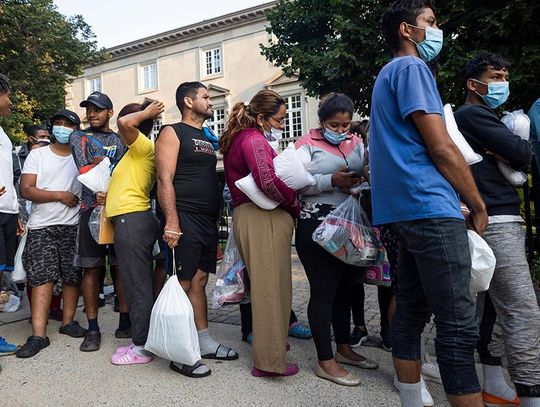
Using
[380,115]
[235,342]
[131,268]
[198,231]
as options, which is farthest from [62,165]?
[380,115]

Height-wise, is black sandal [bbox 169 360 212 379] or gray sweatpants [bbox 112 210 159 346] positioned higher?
gray sweatpants [bbox 112 210 159 346]

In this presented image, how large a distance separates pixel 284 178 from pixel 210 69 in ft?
91.7

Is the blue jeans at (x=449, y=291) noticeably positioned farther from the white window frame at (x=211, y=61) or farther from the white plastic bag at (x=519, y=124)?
the white window frame at (x=211, y=61)

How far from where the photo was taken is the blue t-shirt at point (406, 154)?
1.95 m

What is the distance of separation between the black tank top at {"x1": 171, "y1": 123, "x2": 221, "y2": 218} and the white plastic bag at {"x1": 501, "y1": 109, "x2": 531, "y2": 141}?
77.5 inches

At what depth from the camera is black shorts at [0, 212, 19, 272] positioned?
350cm

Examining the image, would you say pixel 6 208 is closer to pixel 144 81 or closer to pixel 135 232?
pixel 135 232

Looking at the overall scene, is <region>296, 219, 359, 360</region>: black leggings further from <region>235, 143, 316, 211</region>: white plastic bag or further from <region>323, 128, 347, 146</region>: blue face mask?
<region>323, 128, 347, 146</region>: blue face mask

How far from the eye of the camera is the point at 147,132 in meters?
3.81

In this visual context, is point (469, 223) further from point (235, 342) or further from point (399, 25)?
point (235, 342)

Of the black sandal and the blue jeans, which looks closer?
the blue jeans

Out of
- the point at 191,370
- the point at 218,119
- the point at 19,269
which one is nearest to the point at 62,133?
the point at 19,269

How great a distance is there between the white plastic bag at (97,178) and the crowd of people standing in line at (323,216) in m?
0.09

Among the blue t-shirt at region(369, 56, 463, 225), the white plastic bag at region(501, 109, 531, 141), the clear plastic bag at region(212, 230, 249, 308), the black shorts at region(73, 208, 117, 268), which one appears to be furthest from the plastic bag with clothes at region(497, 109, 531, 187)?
the black shorts at region(73, 208, 117, 268)
